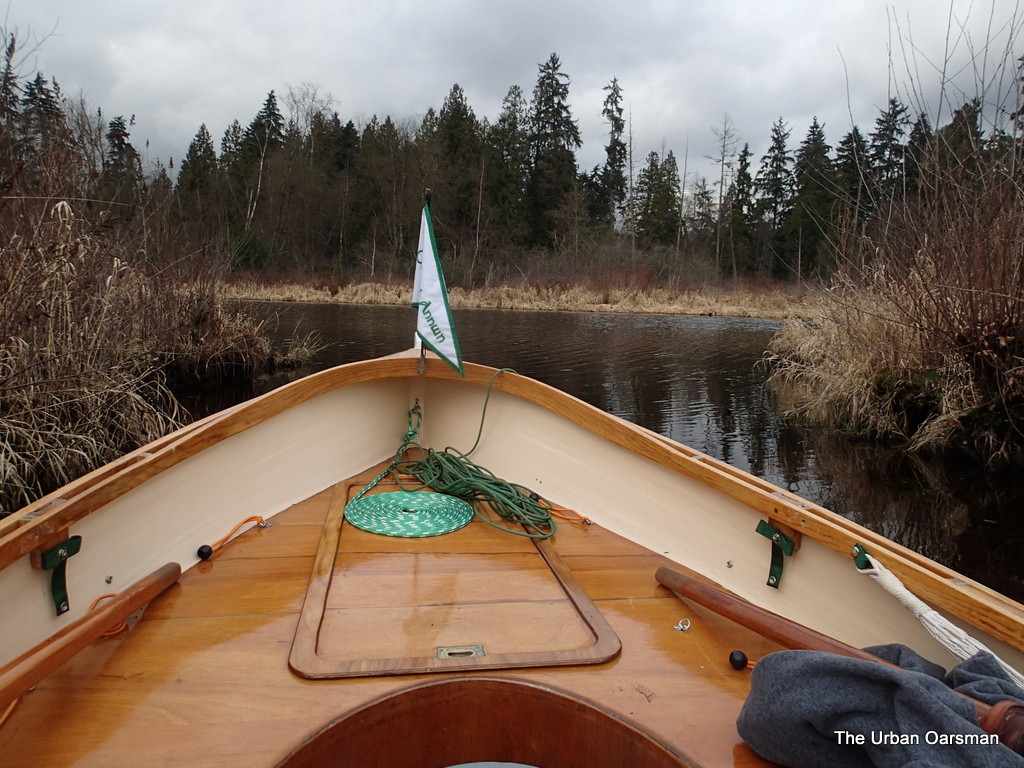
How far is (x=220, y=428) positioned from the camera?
1893 mm

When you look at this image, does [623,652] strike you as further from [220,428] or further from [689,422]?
[689,422]

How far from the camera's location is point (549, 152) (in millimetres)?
33156

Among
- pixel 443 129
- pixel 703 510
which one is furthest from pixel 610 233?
pixel 703 510

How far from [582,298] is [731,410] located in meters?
12.5

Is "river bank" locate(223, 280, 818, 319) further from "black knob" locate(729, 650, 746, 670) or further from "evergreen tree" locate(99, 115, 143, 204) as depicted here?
"black knob" locate(729, 650, 746, 670)

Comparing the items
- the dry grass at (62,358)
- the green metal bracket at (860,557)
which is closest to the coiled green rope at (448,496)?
the green metal bracket at (860,557)

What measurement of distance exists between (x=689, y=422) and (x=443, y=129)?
96.8 feet

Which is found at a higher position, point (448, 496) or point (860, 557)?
point (860, 557)

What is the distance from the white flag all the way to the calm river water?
2.86m

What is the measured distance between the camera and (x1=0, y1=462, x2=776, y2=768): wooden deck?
106cm

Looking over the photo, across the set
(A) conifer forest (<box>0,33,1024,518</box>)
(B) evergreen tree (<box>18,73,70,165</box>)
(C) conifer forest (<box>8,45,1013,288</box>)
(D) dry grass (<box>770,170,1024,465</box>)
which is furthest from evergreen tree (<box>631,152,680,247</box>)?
(B) evergreen tree (<box>18,73,70,165</box>)

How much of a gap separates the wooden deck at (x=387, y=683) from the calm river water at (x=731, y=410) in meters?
2.69

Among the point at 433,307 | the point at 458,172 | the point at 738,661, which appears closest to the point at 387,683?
the point at 738,661

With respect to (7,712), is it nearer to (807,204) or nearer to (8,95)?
(8,95)
